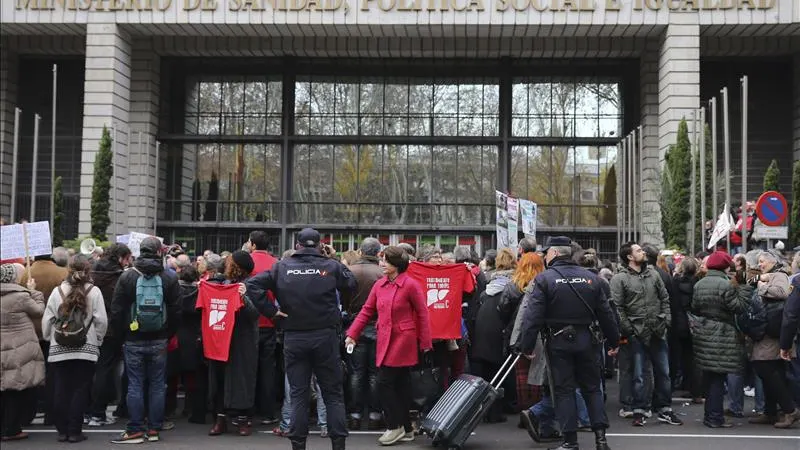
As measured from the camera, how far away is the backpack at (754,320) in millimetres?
9656

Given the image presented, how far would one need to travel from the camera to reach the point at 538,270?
9.27 m

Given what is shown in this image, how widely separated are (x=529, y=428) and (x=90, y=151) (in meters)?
21.7

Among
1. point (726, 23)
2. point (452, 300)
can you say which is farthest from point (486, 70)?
point (452, 300)

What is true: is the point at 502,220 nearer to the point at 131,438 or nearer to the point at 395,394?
the point at 395,394

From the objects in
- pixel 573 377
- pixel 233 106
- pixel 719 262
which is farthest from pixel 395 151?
pixel 573 377

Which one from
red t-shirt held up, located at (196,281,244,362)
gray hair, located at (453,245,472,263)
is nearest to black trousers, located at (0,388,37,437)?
red t-shirt held up, located at (196,281,244,362)

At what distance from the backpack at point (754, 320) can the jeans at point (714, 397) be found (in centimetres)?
63

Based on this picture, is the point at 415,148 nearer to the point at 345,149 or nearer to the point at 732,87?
the point at 345,149

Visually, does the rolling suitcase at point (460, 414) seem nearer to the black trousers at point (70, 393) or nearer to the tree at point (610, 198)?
the black trousers at point (70, 393)

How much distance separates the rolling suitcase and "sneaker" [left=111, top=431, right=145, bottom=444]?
314 cm

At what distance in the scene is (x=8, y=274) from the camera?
28.8 feet

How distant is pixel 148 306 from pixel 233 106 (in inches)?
896

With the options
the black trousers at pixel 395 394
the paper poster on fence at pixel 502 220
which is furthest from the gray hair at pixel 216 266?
the paper poster on fence at pixel 502 220

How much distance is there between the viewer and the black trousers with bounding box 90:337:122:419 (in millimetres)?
9664
